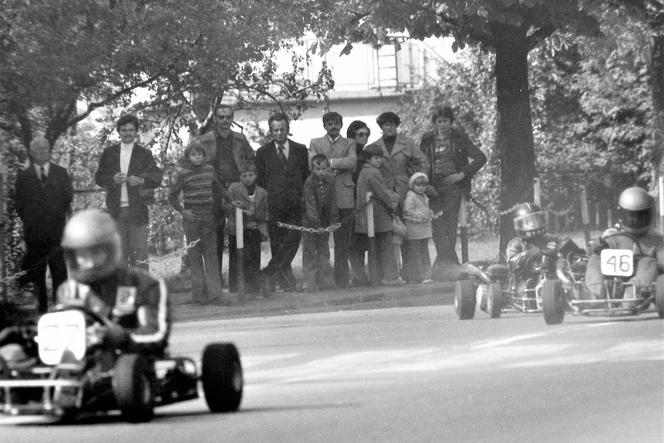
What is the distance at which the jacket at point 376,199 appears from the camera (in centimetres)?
2139

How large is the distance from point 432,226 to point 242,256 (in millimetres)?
3499

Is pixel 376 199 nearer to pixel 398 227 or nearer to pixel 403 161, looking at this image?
pixel 398 227

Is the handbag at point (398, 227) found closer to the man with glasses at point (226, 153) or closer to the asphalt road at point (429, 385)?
the man with glasses at point (226, 153)

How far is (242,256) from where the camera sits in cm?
2005

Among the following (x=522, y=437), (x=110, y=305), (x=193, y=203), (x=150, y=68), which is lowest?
(x=522, y=437)

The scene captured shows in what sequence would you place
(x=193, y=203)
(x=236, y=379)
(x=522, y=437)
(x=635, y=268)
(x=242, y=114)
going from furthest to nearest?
(x=242, y=114), (x=193, y=203), (x=635, y=268), (x=236, y=379), (x=522, y=437)

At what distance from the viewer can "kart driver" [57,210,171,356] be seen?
8.84 meters

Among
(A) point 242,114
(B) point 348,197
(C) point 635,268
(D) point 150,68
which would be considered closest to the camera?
(C) point 635,268

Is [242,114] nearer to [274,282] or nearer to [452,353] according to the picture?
[274,282]

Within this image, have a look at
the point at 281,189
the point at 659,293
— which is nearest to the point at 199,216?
the point at 281,189

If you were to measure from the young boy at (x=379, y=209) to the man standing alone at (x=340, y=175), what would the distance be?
0.14 m

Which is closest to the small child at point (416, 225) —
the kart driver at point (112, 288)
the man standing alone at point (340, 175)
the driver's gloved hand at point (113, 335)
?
the man standing alone at point (340, 175)

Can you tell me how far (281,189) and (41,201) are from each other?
137 inches

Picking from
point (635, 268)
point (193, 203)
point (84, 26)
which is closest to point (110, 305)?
point (635, 268)
